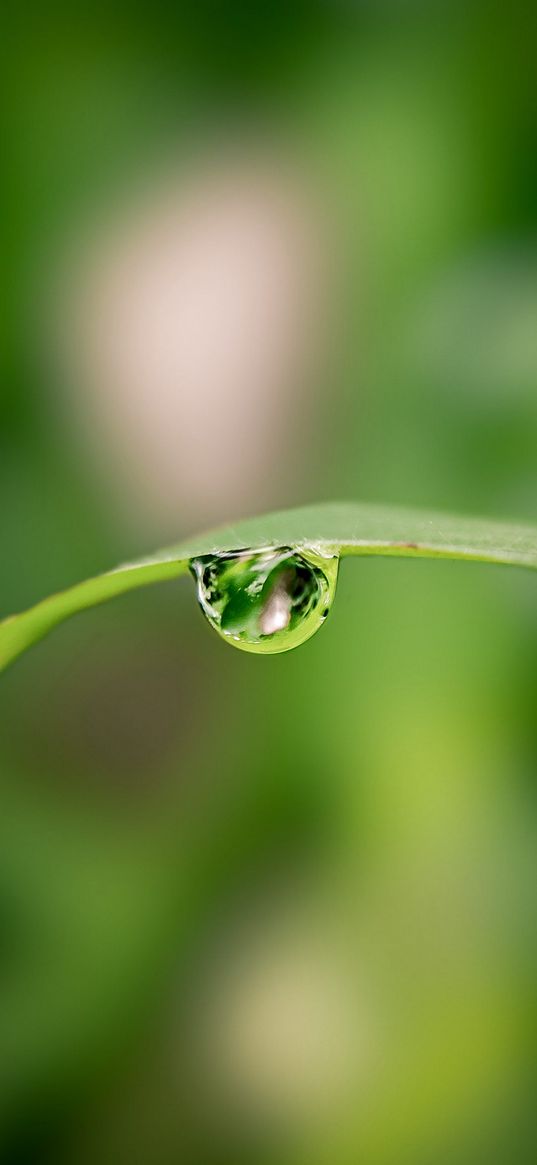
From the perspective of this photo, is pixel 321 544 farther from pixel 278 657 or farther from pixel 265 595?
pixel 278 657

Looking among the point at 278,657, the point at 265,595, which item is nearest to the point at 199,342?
the point at 278,657

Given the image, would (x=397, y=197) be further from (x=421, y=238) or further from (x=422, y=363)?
(x=422, y=363)

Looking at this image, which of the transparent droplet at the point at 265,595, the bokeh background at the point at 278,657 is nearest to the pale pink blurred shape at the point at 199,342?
the bokeh background at the point at 278,657

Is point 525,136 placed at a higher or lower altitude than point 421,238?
higher

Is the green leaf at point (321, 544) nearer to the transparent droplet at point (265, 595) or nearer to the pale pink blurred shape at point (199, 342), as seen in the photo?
the transparent droplet at point (265, 595)

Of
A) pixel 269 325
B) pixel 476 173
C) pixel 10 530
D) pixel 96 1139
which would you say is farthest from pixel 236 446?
pixel 96 1139

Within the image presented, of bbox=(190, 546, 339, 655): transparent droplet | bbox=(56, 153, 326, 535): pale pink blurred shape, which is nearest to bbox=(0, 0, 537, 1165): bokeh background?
bbox=(56, 153, 326, 535): pale pink blurred shape
